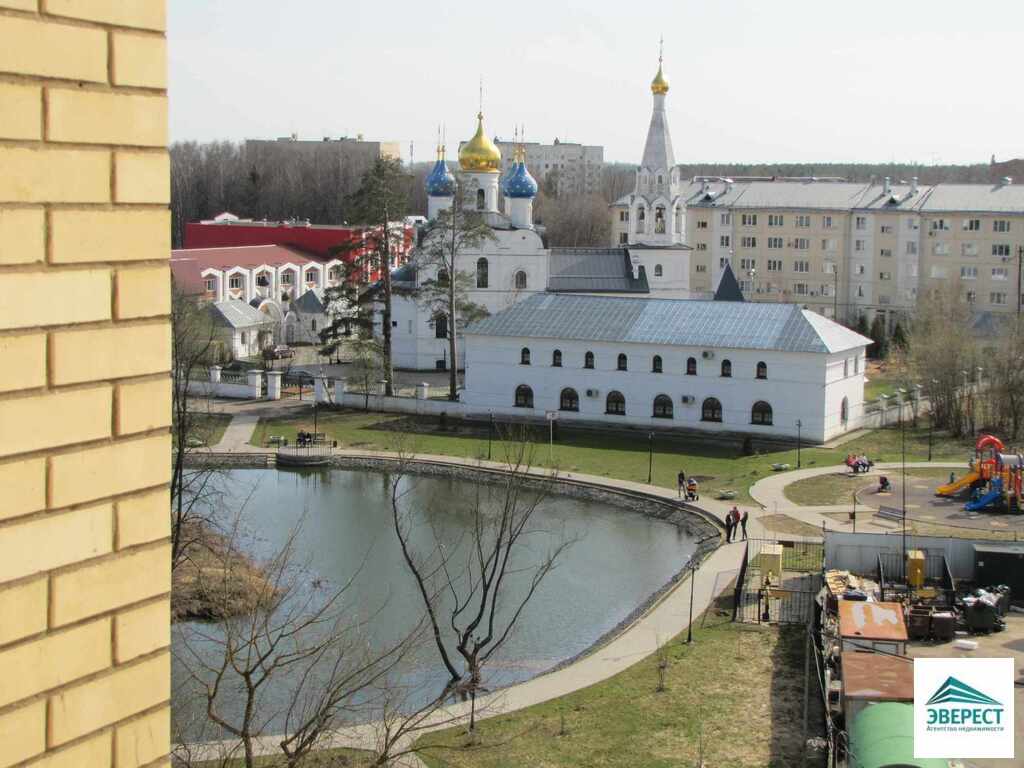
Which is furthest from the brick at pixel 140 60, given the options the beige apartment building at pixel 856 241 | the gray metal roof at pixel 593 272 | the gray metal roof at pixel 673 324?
the beige apartment building at pixel 856 241

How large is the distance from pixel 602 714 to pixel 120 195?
16738 millimetres

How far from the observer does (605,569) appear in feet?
97.0

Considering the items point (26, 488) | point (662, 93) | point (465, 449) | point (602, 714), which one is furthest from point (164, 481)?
point (662, 93)

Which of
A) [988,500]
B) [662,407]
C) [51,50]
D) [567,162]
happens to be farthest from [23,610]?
[567,162]

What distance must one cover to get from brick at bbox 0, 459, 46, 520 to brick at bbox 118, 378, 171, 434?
0.30 meters

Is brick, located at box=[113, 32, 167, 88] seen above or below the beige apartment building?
below

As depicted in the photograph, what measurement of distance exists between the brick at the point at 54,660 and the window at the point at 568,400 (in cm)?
4046

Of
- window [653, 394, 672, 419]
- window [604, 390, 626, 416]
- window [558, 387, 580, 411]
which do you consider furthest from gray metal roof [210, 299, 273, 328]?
window [653, 394, 672, 419]

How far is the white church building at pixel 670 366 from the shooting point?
1614 inches

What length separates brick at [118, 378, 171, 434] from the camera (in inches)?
154

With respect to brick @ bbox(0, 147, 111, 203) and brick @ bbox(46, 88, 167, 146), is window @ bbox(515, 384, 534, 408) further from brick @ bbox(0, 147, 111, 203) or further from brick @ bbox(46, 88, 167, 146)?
brick @ bbox(0, 147, 111, 203)

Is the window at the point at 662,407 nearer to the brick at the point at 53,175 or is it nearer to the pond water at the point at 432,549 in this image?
the pond water at the point at 432,549

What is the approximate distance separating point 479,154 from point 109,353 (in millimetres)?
52377

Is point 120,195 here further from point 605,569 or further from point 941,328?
point 941,328
